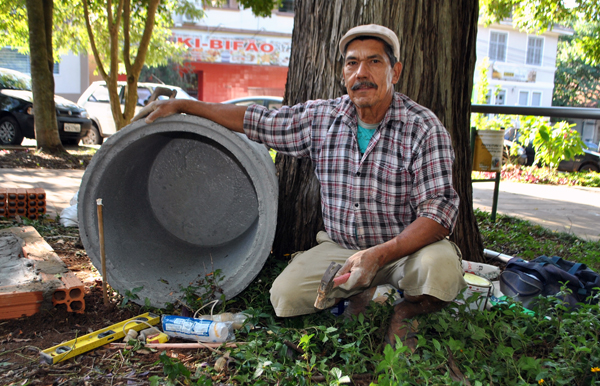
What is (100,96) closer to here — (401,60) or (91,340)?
(401,60)

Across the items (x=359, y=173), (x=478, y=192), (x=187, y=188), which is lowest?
(x=478, y=192)

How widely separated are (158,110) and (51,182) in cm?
498

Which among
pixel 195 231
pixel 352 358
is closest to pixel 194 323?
pixel 352 358

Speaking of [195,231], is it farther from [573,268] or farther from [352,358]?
[573,268]

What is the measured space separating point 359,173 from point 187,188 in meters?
1.63

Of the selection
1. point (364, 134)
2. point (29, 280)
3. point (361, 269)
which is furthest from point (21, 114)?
point (361, 269)

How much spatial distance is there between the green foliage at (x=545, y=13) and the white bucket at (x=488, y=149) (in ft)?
21.9

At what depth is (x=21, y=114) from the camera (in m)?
10.6

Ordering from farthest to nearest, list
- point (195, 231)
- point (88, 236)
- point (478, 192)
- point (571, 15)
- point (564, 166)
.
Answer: point (564, 166)
point (571, 15)
point (478, 192)
point (195, 231)
point (88, 236)

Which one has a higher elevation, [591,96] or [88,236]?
[591,96]

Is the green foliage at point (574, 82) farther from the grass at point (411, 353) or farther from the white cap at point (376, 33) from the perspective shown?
the grass at point (411, 353)

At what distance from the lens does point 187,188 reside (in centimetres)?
378

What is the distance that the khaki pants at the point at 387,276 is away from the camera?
2318 millimetres

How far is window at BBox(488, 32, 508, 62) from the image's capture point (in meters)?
29.9
